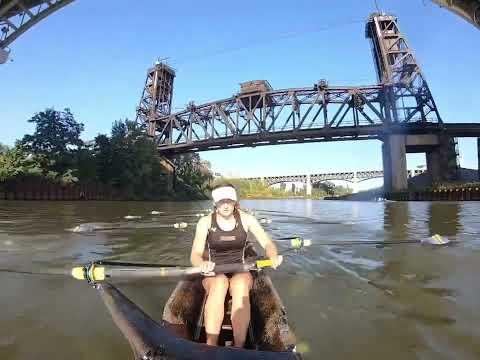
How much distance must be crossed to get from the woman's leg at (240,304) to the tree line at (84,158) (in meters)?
47.1

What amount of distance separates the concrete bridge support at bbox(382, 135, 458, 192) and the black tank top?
5513 centimetres

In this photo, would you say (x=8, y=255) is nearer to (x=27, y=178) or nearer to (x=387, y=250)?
(x=387, y=250)

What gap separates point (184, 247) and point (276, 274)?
3.95 m

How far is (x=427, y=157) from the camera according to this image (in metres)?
59.1

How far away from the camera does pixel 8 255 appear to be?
9.22 meters

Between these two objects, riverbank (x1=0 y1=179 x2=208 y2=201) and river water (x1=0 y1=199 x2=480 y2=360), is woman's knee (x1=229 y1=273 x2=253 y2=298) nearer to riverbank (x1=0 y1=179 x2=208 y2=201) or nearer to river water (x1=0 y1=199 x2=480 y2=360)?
river water (x1=0 y1=199 x2=480 y2=360)

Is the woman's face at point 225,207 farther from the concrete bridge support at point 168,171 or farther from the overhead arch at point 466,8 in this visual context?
the concrete bridge support at point 168,171

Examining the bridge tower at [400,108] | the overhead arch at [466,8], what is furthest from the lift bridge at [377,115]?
→ the overhead arch at [466,8]

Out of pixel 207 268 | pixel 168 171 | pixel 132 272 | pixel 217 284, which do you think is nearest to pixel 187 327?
pixel 217 284

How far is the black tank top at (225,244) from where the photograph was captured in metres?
5.23

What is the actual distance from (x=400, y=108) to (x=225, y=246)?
64.1 m

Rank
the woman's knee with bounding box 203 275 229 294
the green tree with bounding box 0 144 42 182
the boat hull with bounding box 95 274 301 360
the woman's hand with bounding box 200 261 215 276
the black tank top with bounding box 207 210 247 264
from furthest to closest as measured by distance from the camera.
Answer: the green tree with bounding box 0 144 42 182 < the black tank top with bounding box 207 210 247 264 < the woman's hand with bounding box 200 261 215 276 < the woman's knee with bounding box 203 275 229 294 < the boat hull with bounding box 95 274 301 360

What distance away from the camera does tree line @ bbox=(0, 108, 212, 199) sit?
4669 centimetres

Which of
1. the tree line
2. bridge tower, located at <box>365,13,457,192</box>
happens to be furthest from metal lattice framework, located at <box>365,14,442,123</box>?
the tree line
